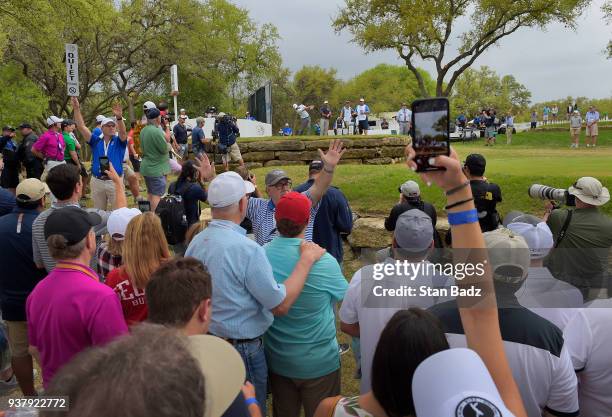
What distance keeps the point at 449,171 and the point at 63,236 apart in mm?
2105

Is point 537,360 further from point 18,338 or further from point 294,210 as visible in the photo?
point 18,338

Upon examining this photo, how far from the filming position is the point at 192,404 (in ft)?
3.33

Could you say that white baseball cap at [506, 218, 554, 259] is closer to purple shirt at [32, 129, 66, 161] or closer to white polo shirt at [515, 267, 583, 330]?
white polo shirt at [515, 267, 583, 330]

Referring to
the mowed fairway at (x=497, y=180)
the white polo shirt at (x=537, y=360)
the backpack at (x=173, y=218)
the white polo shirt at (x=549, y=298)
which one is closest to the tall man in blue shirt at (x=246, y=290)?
the white polo shirt at (x=537, y=360)

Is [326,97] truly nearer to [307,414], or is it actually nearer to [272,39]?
[272,39]

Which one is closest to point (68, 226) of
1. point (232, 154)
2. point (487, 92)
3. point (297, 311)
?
point (297, 311)

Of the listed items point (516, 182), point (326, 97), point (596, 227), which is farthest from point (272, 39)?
point (596, 227)

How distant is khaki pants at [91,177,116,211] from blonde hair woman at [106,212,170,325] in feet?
16.1

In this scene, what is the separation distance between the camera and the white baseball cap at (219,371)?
54.2 inches

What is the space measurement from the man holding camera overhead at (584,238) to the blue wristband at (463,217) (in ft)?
11.0

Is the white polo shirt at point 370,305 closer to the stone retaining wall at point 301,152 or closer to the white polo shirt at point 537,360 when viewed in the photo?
the white polo shirt at point 537,360

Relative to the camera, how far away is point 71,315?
243 cm

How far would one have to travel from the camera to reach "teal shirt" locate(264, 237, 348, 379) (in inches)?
117

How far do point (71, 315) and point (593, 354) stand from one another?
258cm
